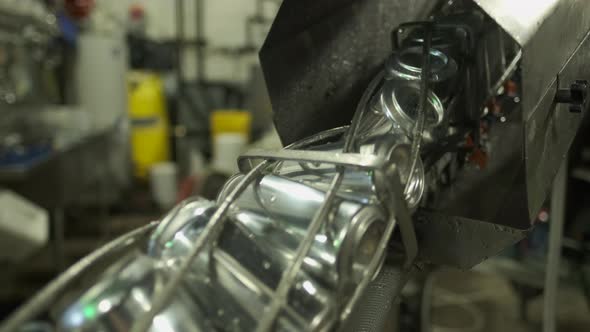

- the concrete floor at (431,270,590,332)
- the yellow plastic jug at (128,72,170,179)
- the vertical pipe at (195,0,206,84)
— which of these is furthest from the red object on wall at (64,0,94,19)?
the concrete floor at (431,270,590,332)

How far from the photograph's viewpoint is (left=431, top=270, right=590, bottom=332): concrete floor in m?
1.95

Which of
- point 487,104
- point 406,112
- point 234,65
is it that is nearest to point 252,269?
point 406,112

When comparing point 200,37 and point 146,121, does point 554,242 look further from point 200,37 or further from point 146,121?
point 200,37

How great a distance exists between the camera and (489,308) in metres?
2.12

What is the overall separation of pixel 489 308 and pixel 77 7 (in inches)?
118

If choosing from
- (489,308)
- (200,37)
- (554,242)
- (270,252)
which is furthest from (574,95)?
(200,37)

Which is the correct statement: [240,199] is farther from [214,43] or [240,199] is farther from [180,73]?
[214,43]

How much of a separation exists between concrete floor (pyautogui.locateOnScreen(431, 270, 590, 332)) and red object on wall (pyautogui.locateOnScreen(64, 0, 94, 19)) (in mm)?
2754

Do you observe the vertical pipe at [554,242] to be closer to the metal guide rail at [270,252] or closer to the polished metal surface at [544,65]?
the polished metal surface at [544,65]

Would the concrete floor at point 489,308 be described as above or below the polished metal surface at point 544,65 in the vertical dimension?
below

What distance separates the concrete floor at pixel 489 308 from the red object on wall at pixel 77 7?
2754 mm

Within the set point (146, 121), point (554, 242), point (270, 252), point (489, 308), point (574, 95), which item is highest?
point (574, 95)

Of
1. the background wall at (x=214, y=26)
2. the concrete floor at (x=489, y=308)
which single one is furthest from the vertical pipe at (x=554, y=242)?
the background wall at (x=214, y=26)

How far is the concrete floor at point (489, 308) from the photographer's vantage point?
1.95m
